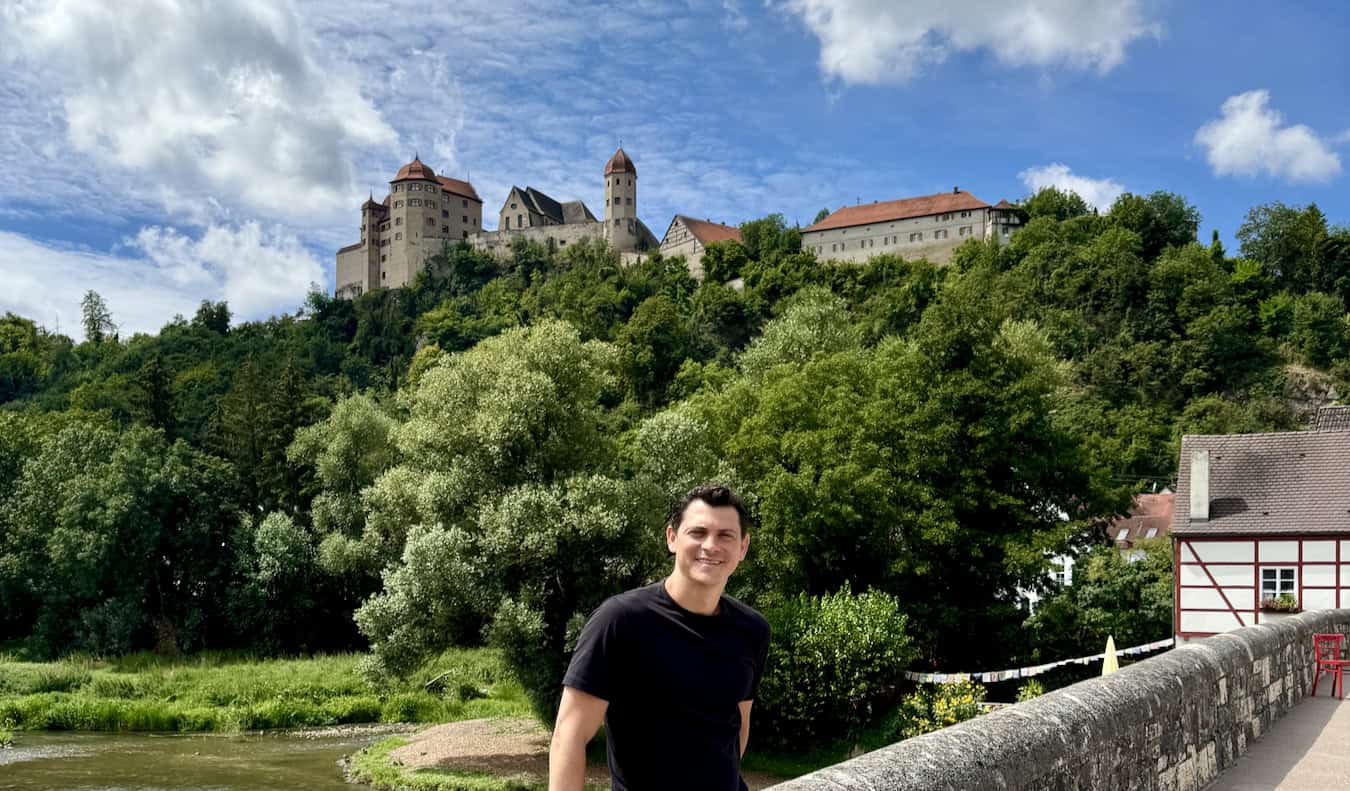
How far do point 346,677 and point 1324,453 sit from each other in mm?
28923

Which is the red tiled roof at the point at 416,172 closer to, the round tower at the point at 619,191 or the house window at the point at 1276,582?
the round tower at the point at 619,191

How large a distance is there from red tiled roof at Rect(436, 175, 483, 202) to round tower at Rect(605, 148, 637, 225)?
2265 centimetres

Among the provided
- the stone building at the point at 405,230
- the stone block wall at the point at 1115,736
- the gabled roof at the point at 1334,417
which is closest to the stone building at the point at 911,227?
the stone building at the point at 405,230

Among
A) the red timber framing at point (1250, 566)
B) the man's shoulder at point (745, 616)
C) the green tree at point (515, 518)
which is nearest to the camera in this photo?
the man's shoulder at point (745, 616)

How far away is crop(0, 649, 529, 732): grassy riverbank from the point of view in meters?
33.2

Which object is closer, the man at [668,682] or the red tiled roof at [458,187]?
the man at [668,682]

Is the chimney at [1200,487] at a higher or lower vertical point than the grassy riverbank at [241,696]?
higher

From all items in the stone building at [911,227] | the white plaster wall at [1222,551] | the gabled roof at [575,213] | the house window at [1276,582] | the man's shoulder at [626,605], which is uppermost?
the gabled roof at [575,213]

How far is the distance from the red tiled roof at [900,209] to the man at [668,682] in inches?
4312

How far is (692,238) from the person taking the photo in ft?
402

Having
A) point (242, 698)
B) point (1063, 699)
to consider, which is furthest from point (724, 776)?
point (242, 698)

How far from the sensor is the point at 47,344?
129375 mm

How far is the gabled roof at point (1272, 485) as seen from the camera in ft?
86.9

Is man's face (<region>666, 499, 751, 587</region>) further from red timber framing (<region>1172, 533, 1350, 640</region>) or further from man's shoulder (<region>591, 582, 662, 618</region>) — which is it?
red timber framing (<region>1172, 533, 1350, 640</region>)
